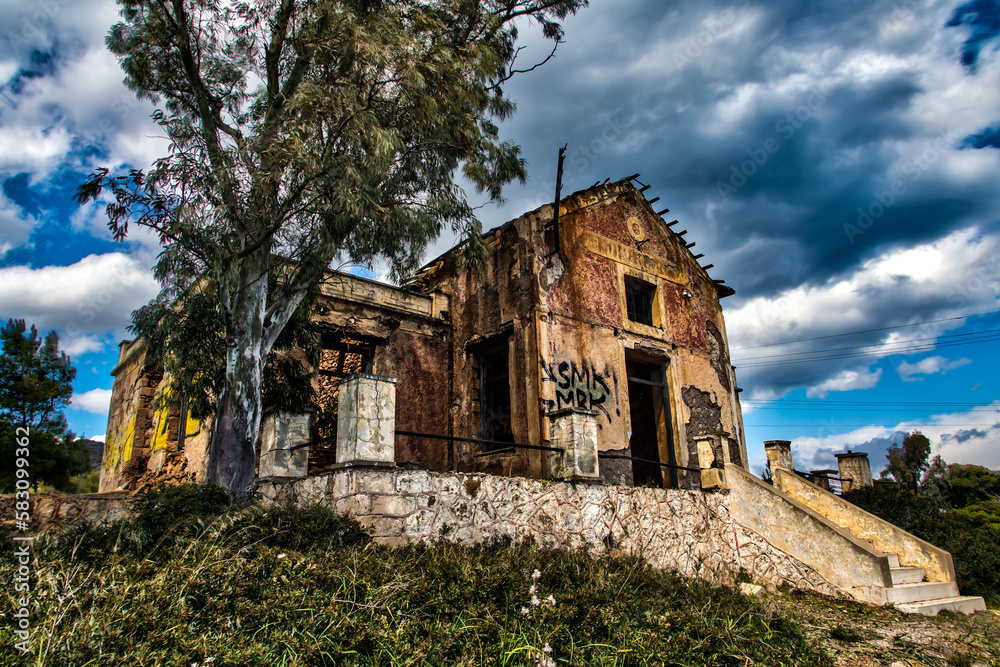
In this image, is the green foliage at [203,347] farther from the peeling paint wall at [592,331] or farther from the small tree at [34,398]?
the small tree at [34,398]

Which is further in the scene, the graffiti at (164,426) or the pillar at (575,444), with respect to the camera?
the graffiti at (164,426)

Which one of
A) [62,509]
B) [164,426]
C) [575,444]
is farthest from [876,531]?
[164,426]

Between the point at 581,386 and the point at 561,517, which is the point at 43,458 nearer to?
the point at 581,386

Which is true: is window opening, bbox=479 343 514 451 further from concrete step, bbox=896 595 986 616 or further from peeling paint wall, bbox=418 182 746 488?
concrete step, bbox=896 595 986 616

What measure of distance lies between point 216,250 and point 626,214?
817cm

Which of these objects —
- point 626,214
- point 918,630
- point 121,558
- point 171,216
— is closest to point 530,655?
point 121,558

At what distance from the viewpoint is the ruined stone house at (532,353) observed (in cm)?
990

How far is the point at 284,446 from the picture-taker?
675 centimetres

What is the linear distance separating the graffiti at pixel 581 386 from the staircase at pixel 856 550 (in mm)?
2282

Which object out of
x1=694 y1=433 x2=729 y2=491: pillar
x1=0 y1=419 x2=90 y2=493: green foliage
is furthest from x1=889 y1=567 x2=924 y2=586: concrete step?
x1=0 y1=419 x2=90 y2=493: green foliage

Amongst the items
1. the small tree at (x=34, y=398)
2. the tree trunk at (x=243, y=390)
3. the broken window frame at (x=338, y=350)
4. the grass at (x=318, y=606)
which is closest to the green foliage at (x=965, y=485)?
the broken window frame at (x=338, y=350)

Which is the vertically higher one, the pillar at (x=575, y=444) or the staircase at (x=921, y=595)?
the pillar at (x=575, y=444)

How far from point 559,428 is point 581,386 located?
2363 mm

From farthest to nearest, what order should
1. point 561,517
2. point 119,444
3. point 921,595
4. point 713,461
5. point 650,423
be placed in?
1. point 650,423
2. point 119,444
3. point 713,461
4. point 921,595
5. point 561,517
